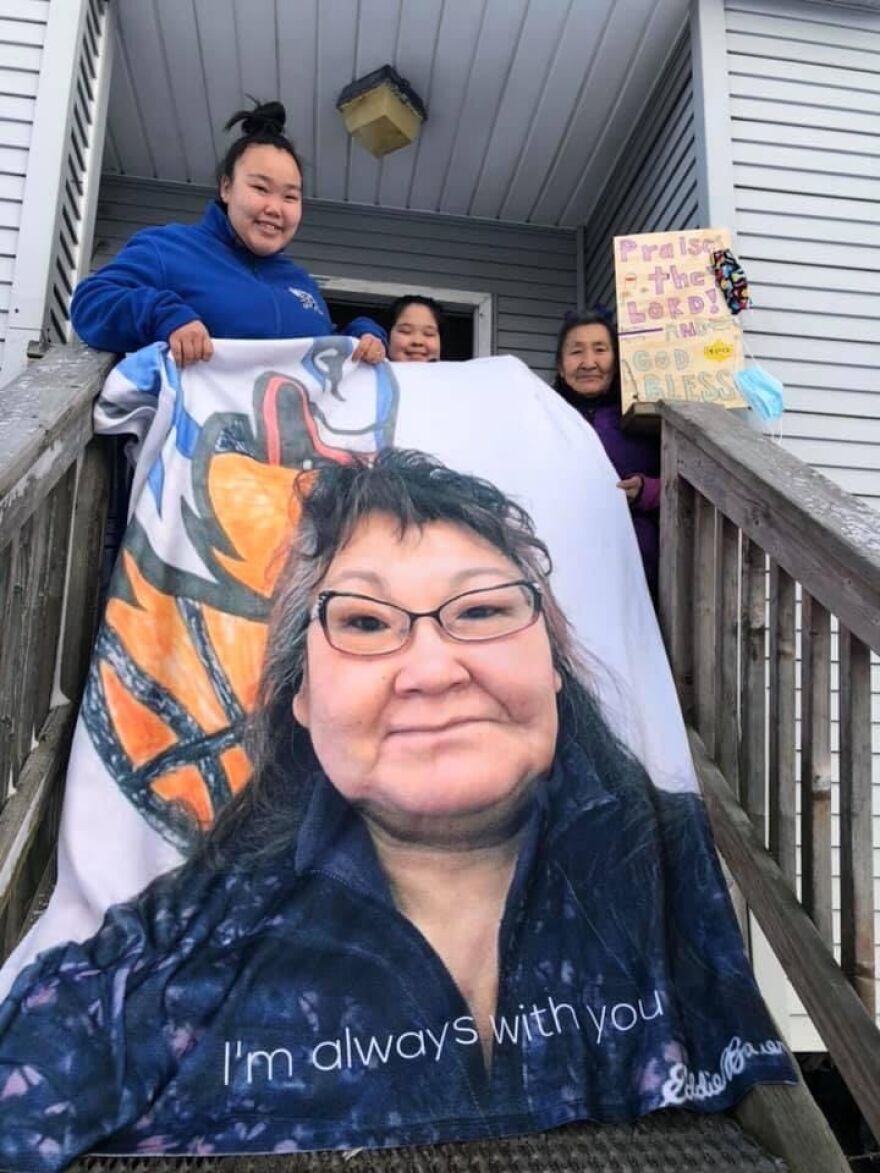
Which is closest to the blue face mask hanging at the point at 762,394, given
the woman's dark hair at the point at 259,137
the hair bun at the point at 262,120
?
the woman's dark hair at the point at 259,137

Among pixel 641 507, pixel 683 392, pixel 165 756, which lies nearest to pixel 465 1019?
pixel 165 756

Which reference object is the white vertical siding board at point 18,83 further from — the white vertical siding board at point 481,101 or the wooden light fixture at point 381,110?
the white vertical siding board at point 481,101

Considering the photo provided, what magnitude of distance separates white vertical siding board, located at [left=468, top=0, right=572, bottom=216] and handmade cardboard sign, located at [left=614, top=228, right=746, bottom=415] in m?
1.20

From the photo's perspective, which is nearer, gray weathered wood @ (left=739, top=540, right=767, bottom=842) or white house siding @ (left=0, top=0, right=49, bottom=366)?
gray weathered wood @ (left=739, top=540, right=767, bottom=842)

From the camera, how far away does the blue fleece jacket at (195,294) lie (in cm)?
207

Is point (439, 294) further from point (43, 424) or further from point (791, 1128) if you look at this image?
point (791, 1128)

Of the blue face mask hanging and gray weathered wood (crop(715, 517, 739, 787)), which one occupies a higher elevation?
the blue face mask hanging

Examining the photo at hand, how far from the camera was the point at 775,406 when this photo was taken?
268 cm

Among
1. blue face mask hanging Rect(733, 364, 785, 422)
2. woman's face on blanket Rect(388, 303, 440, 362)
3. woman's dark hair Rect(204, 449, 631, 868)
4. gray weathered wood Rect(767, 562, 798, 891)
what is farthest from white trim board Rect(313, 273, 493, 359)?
gray weathered wood Rect(767, 562, 798, 891)

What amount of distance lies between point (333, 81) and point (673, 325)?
6.35ft

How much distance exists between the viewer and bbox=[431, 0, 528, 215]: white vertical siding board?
11.4 feet

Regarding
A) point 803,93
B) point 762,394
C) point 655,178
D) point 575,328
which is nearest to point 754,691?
point 762,394

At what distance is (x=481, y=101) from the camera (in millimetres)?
3850

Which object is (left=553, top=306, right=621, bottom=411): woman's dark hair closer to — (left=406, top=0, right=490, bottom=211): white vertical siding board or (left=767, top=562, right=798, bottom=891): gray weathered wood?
(left=767, top=562, right=798, bottom=891): gray weathered wood
